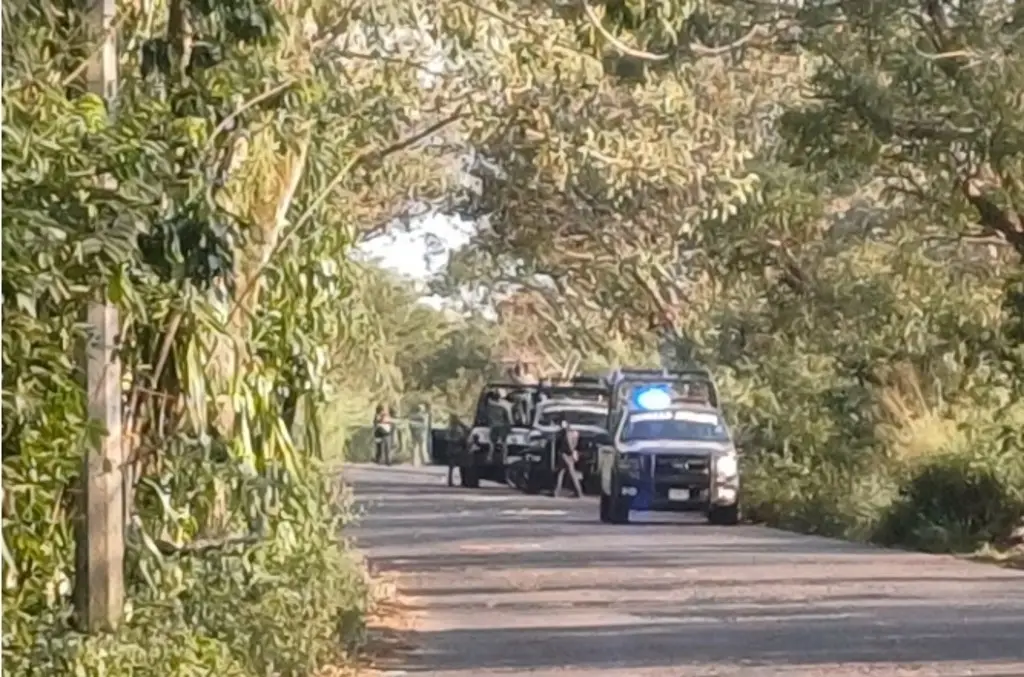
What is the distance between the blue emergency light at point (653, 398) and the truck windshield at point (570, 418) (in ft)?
19.7

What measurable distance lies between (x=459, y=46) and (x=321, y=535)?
4.18m

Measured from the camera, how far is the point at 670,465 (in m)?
37.2

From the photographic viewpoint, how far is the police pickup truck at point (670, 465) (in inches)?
1443

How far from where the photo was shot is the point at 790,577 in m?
25.2

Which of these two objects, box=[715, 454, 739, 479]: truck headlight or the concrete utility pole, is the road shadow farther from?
box=[715, 454, 739, 479]: truck headlight

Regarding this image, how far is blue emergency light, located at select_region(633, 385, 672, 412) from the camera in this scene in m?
39.9

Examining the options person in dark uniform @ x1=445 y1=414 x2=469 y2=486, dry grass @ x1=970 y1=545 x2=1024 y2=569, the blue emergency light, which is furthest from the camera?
person in dark uniform @ x1=445 y1=414 x2=469 y2=486

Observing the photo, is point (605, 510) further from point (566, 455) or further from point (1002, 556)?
point (1002, 556)

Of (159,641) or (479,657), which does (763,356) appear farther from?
(159,641)

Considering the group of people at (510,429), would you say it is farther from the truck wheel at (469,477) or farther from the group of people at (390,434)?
the group of people at (390,434)

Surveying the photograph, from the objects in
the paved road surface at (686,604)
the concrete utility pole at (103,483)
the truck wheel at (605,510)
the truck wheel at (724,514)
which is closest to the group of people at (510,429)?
the truck wheel at (605,510)

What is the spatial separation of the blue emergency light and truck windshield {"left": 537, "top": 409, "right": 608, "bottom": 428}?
6.00 m

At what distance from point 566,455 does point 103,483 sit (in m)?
36.2

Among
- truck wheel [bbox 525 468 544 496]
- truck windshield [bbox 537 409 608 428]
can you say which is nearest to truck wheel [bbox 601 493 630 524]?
truck windshield [bbox 537 409 608 428]
